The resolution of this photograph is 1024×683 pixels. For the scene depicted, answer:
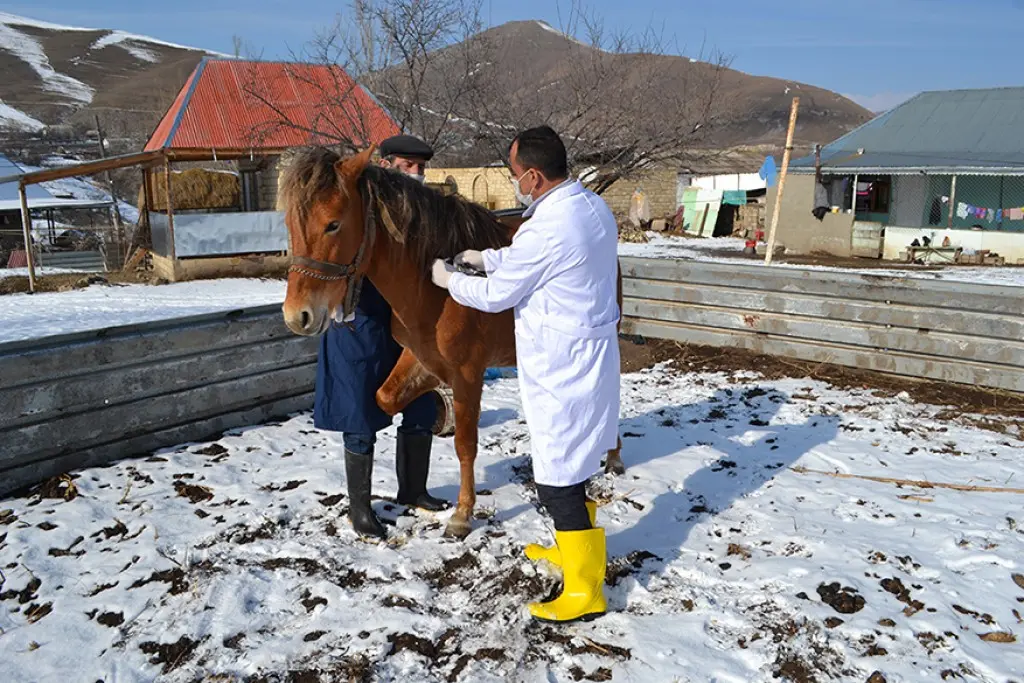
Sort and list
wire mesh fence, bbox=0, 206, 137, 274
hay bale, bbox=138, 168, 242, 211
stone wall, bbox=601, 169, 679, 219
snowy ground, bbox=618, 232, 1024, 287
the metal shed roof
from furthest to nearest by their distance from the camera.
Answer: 1. stone wall, bbox=601, 169, 679, 219
2. the metal shed roof
3. wire mesh fence, bbox=0, 206, 137, 274
4. hay bale, bbox=138, 168, 242, 211
5. snowy ground, bbox=618, 232, 1024, 287

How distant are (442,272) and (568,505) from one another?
1150 mm

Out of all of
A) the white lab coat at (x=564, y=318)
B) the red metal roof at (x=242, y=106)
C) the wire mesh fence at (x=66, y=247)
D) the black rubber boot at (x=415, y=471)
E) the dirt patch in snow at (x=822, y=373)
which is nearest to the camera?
the white lab coat at (x=564, y=318)

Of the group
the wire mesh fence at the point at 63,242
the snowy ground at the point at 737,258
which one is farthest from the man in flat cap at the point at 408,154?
the wire mesh fence at the point at 63,242

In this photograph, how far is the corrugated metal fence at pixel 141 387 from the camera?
4090mm

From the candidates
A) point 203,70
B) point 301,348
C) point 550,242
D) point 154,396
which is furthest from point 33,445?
point 203,70

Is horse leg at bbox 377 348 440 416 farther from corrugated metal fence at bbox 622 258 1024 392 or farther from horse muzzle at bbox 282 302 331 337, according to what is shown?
corrugated metal fence at bbox 622 258 1024 392

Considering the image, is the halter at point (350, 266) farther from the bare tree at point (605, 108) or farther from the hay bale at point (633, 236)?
the hay bale at point (633, 236)

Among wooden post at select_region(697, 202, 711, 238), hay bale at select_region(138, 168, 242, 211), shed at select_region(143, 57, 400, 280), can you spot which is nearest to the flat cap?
shed at select_region(143, 57, 400, 280)

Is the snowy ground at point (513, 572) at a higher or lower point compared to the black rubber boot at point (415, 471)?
lower

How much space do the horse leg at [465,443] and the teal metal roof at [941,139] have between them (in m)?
22.1

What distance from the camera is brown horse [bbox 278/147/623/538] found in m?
3.04

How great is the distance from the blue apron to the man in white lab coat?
71cm

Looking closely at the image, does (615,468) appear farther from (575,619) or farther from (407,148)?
(407,148)

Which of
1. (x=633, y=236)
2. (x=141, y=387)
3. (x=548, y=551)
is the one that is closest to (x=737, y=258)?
(x=633, y=236)
